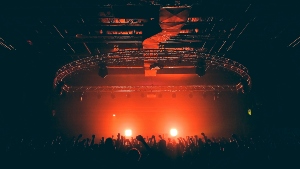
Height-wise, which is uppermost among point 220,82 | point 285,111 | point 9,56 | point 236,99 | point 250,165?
point 9,56

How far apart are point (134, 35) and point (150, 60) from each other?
1.40 meters

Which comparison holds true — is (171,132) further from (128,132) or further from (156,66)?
(156,66)

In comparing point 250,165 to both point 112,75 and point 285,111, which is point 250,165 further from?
point 112,75

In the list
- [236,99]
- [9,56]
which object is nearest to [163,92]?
[236,99]

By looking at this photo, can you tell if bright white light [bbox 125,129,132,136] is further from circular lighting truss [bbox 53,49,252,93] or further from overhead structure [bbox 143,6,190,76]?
overhead structure [bbox 143,6,190,76]

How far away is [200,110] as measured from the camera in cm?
1109

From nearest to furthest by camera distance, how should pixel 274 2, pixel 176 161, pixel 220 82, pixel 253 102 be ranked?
pixel 176 161 → pixel 274 2 → pixel 253 102 → pixel 220 82

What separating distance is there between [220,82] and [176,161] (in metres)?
7.04

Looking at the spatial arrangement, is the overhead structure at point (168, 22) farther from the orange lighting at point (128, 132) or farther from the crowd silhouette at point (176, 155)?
the orange lighting at point (128, 132)

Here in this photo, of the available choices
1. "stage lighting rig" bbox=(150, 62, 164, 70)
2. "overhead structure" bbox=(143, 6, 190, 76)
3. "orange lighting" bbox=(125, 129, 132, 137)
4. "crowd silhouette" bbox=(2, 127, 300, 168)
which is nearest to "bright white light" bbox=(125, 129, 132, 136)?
"orange lighting" bbox=(125, 129, 132, 137)

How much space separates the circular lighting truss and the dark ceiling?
1.50 feet

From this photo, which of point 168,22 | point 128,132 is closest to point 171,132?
point 128,132

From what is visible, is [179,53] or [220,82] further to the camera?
[220,82]

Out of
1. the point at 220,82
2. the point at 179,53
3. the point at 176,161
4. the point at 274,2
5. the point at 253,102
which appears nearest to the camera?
the point at 176,161
